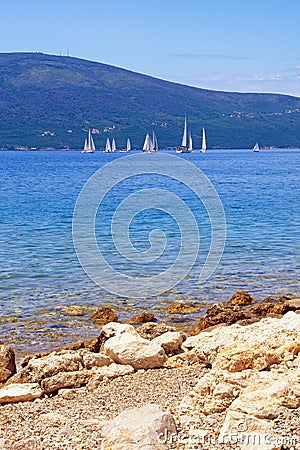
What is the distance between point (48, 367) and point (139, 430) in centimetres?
337

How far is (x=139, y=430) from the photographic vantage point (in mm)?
6184

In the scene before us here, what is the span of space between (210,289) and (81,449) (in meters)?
10.9

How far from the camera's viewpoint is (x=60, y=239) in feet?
86.5

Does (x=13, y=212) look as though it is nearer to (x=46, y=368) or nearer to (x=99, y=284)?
(x=99, y=284)

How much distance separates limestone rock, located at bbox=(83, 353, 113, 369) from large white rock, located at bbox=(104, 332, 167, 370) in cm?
13

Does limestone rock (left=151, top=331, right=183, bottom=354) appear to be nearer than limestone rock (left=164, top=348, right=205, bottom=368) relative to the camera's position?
No

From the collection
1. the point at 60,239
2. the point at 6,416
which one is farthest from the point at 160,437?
the point at 60,239

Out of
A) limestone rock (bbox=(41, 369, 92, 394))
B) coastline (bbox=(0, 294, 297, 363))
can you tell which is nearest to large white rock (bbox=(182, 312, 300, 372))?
limestone rock (bbox=(41, 369, 92, 394))

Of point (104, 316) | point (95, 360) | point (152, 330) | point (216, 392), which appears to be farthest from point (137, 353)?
point (104, 316)

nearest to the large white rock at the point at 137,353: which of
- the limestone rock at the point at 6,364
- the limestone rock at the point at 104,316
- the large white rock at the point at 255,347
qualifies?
the large white rock at the point at 255,347

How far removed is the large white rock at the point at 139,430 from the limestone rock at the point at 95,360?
3.00 meters

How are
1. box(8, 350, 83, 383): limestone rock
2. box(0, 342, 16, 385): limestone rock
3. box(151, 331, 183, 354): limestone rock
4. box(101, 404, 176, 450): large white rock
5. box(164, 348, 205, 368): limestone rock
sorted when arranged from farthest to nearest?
box(151, 331, 183, 354): limestone rock < box(0, 342, 16, 385): limestone rock < box(164, 348, 205, 368): limestone rock < box(8, 350, 83, 383): limestone rock < box(101, 404, 176, 450): large white rock

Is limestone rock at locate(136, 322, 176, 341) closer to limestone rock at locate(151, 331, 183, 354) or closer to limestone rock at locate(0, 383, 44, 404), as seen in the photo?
limestone rock at locate(151, 331, 183, 354)

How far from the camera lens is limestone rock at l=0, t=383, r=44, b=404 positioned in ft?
27.8
